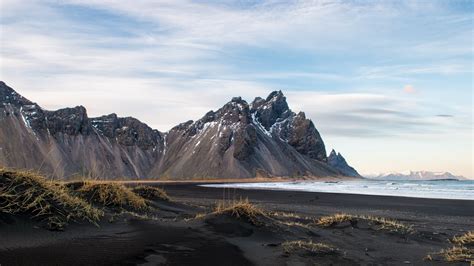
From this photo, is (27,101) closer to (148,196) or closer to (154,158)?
(154,158)

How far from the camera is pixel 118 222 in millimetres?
10898

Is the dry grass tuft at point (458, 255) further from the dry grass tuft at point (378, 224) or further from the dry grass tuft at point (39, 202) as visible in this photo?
the dry grass tuft at point (39, 202)

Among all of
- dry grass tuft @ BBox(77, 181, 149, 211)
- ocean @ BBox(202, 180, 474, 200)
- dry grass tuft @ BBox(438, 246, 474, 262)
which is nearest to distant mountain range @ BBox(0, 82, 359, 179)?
ocean @ BBox(202, 180, 474, 200)

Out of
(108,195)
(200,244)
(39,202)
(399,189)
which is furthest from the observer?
(399,189)

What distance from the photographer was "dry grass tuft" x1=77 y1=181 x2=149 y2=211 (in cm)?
1336

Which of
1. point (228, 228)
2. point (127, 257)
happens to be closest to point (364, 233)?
point (228, 228)

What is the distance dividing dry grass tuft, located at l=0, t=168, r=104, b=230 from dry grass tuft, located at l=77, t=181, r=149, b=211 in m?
2.71

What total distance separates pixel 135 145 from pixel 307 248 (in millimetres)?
179487

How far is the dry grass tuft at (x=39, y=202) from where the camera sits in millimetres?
8945

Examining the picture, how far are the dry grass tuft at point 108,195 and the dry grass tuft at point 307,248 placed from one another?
5626 millimetres

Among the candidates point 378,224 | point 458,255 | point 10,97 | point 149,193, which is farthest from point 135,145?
point 458,255

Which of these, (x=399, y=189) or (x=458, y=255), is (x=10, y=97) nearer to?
(x=399, y=189)

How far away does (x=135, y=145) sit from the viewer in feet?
605

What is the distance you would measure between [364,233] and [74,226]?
28.5ft
